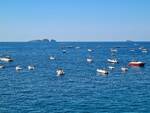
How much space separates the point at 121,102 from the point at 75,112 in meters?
12.6

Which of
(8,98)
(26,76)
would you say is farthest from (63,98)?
(26,76)

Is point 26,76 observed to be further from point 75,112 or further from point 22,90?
point 75,112

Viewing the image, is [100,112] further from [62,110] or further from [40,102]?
[40,102]

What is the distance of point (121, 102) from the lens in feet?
262

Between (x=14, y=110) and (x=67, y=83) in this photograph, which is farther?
(x=67, y=83)

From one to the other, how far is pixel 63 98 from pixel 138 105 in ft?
56.9

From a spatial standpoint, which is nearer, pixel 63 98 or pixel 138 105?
pixel 138 105

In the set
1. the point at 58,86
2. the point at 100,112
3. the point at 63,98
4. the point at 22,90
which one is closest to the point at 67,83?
the point at 58,86

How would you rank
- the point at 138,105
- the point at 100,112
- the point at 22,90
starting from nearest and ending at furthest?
the point at 100,112 → the point at 138,105 → the point at 22,90

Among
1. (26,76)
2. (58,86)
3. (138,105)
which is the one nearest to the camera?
(138,105)

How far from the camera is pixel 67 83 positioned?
10925 cm

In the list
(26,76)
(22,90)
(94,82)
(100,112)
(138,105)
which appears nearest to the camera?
(100,112)

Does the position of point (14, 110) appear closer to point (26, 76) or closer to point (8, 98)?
point (8, 98)

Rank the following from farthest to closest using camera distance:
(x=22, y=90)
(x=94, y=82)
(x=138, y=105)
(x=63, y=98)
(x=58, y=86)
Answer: (x=94, y=82), (x=58, y=86), (x=22, y=90), (x=63, y=98), (x=138, y=105)
